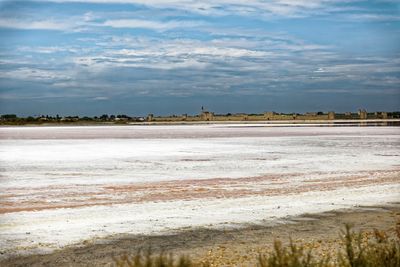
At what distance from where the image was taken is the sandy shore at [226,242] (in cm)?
877

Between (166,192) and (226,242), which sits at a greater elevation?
(166,192)

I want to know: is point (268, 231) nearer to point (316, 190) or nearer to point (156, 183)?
point (316, 190)

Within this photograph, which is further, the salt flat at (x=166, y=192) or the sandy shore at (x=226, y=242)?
the salt flat at (x=166, y=192)

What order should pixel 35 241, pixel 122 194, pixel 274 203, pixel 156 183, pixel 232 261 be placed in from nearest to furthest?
pixel 232 261 → pixel 35 241 → pixel 274 203 → pixel 122 194 → pixel 156 183

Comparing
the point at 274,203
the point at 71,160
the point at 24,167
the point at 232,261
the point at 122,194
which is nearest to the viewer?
the point at 232,261

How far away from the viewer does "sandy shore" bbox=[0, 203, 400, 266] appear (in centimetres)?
877

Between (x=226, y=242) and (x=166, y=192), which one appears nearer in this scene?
(x=226, y=242)

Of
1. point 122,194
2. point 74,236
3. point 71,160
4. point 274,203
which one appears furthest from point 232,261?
point 71,160

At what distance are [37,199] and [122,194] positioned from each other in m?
2.02

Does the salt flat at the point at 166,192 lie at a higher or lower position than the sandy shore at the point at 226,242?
higher

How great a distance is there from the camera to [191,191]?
15461mm

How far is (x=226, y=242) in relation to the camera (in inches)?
385

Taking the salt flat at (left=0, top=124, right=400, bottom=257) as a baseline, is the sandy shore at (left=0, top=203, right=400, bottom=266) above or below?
below

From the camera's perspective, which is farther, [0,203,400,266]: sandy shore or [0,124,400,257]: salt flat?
[0,124,400,257]: salt flat
